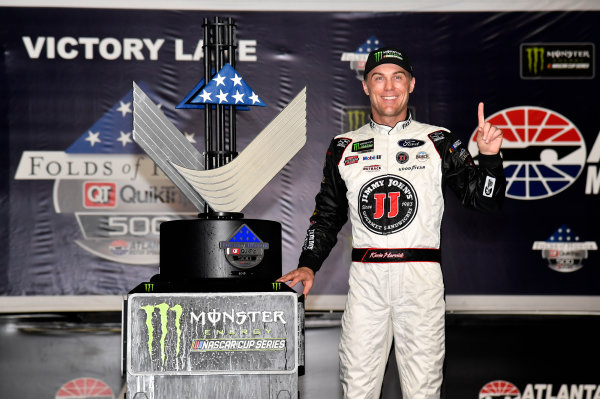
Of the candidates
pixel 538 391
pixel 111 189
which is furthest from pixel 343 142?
pixel 538 391

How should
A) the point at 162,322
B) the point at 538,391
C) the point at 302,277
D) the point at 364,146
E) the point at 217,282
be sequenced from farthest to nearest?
the point at 538,391, the point at 364,146, the point at 302,277, the point at 217,282, the point at 162,322

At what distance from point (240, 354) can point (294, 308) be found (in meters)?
0.18

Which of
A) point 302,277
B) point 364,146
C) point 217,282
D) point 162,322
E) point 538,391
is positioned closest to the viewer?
point 162,322

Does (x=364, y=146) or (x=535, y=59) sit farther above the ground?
(x=535, y=59)

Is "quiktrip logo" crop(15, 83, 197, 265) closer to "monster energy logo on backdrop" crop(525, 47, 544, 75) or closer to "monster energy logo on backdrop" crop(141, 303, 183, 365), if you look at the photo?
"monster energy logo on backdrop" crop(141, 303, 183, 365)

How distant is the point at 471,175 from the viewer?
2.19 m

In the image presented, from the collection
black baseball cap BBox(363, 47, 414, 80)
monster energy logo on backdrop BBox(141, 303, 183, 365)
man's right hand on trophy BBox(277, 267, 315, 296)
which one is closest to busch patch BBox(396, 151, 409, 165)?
black baseball cap BBox(363, 47, 414, 80)

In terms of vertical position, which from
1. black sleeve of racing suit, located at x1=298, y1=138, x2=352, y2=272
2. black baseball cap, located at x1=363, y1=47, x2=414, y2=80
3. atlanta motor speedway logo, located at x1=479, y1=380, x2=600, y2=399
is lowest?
atlanta motor speedway logo, located at x1=479, y1=380, x2=600, y2=399

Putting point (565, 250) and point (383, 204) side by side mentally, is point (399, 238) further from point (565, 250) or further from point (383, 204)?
point (565, 250)

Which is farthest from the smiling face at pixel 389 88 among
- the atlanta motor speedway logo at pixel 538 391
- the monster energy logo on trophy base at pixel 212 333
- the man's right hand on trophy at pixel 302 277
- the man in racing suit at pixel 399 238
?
the atlanta motor speedway logo at pixel 538 391

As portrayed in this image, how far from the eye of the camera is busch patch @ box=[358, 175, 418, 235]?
7.17 feet

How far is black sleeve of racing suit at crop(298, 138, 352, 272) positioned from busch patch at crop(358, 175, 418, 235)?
0.14 m

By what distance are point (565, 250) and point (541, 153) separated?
0.48 meters

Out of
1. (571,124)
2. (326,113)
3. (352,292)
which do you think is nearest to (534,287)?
(571,124)
